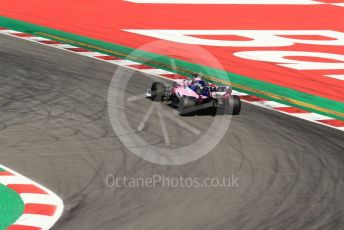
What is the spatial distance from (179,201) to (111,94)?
6.84 metres

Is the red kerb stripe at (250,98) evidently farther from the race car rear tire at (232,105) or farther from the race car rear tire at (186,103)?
the race car rear tire at (186,103)

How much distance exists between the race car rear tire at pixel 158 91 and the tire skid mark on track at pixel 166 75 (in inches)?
96.4

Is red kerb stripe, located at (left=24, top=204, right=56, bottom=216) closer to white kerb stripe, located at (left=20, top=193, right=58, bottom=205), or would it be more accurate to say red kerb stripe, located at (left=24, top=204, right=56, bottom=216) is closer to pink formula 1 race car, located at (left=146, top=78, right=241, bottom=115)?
white kerb stripe, located at (left=20, top=193, right=58, bottom=205)

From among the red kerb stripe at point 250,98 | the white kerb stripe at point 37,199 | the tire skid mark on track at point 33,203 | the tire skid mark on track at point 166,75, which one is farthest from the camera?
the red kerb stripe at point 250,98

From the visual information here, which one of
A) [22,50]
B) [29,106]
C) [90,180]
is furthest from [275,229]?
[22,50]

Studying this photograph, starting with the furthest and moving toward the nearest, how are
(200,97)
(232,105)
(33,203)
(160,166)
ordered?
(232,105), (200,97), (160,166), (33,203)

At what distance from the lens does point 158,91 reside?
17203 mm

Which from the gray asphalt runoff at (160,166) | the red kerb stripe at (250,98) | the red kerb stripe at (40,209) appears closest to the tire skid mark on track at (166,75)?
the red kerb stripe at (250,98)

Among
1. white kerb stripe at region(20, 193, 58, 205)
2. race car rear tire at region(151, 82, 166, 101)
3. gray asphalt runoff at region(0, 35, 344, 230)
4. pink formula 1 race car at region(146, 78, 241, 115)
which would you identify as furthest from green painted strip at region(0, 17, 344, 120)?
white kerb stripe at region(20, 193, 58, 205)

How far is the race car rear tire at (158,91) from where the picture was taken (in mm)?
17172

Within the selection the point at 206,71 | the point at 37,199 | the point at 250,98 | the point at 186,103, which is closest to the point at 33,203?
the point at 37,199

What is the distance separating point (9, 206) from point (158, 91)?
681 centimetres

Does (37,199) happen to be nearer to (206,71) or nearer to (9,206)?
(9,206)

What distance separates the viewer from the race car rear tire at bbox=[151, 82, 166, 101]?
1717 centimetres
